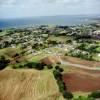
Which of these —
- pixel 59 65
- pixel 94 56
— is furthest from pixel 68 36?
pixel 59 65

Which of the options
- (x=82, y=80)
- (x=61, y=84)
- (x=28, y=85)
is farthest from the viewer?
(x=82, y=80)

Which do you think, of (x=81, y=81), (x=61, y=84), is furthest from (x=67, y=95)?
(x=81, y=81)

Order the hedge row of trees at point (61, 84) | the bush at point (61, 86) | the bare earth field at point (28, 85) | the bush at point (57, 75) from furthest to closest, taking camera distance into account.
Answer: the bush at point (57, 75)
the bush at point (61, 86)
the bare earth field at point (28, 85)
the hedge row of trees at point (61, 84)

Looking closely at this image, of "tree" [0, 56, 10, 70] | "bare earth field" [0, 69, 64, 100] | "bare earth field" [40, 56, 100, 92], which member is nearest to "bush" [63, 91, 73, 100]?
"bare earth field" [0, 69, 64, 100]

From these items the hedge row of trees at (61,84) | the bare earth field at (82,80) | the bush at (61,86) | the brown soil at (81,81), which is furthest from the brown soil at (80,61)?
the bush at (61,86)

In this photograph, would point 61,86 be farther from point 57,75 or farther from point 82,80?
point 82,80

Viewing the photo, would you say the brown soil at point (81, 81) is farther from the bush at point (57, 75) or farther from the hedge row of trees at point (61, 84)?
the hedge row of trees at point (61, 84)

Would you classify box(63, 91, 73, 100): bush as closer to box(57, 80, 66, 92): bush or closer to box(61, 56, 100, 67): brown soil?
box(57, 80, 66, 92): bush

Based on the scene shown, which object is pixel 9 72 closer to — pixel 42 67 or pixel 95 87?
pixel 42 67
